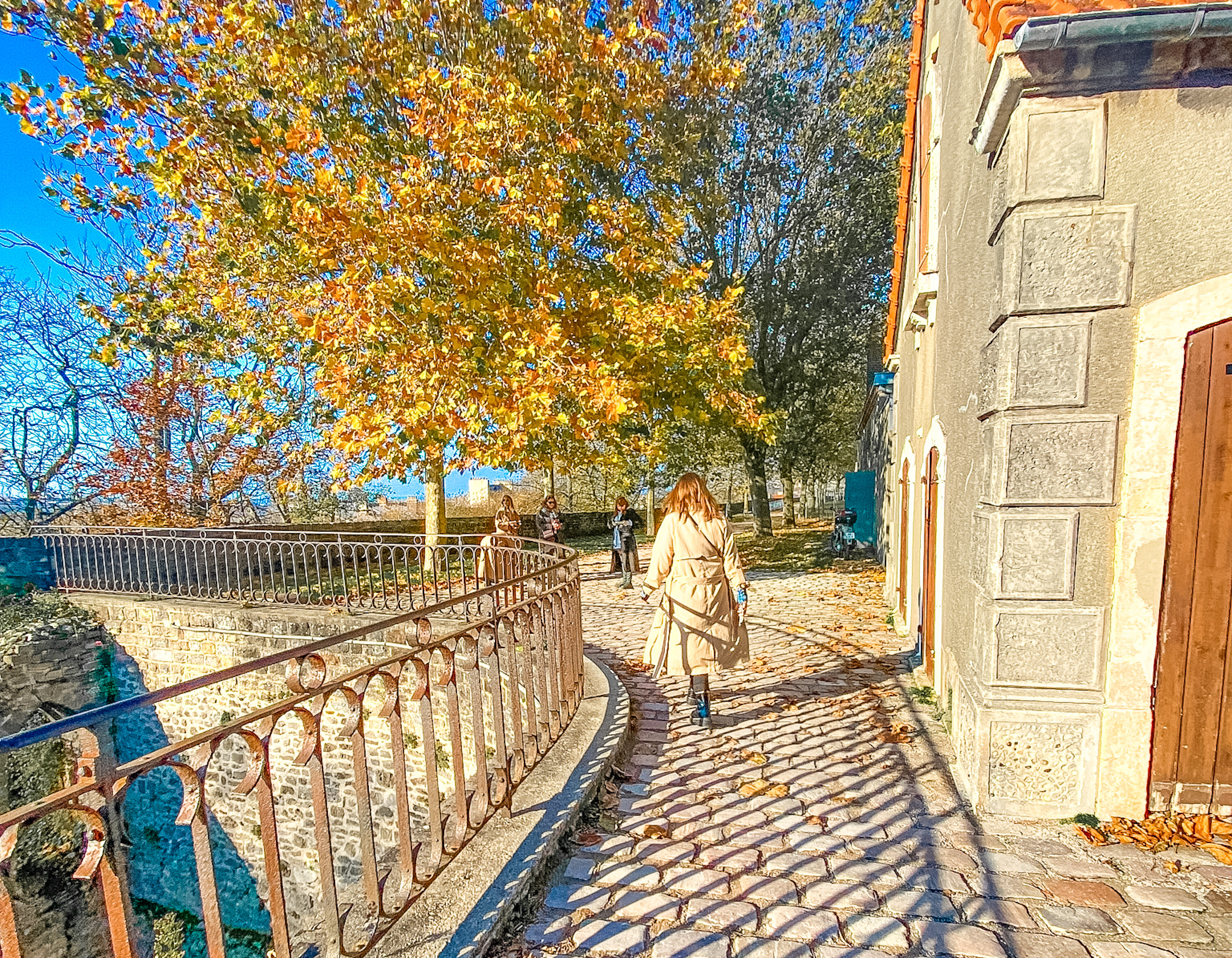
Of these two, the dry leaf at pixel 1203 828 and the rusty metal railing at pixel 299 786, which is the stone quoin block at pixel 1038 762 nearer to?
the dry leaf at pixel 1203 828

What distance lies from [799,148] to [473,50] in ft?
30.9

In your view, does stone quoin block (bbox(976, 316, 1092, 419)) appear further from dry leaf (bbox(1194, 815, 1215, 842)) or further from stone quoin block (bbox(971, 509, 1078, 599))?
dry leaf (bbox(1194, 815, 1215, 842))

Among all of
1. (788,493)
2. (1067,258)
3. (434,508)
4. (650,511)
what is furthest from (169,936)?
(788,493)

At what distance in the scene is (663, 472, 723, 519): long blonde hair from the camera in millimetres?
4562

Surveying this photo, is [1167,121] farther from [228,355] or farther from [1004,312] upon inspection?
[228,355]

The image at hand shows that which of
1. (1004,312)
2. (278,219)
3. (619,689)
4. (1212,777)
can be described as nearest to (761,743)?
(619,689)

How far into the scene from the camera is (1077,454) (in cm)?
316

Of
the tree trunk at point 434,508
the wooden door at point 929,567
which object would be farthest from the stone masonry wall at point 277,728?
the wooden door at point 929,567

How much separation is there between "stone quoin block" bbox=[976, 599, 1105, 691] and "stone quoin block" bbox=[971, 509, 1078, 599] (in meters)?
0.09

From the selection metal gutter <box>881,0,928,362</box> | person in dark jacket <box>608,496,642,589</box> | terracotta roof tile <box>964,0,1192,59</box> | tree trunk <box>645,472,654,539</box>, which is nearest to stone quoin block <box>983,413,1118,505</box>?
terracotta roof tile <box>964,0,1192,59</box>

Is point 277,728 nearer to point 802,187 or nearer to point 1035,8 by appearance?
point 1035,8

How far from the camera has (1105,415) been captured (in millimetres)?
3113

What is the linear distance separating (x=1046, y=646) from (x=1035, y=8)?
10.2 feet

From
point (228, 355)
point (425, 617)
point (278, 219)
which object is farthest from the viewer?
point (228, 355)
